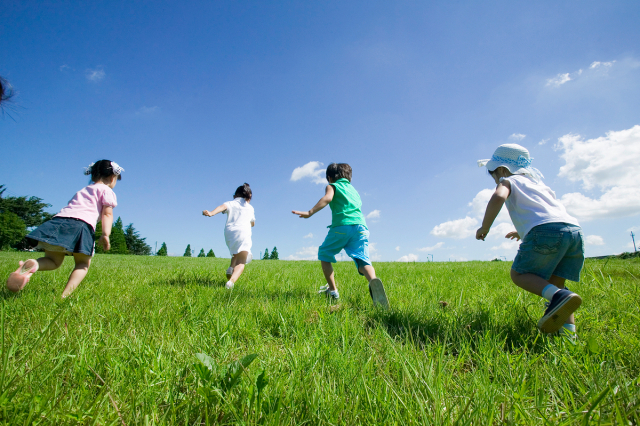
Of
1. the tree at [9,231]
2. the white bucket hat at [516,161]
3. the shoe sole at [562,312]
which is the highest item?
the tree at [9,231]

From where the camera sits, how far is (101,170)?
13.5 ft

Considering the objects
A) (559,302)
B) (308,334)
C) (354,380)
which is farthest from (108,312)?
(559,302)

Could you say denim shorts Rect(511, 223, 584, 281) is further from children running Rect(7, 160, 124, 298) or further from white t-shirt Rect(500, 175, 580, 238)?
children running Rect(7, 160, 124, 298)

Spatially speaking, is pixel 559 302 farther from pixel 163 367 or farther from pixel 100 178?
pixel 100 178

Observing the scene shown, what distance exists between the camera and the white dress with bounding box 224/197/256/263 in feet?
18.0

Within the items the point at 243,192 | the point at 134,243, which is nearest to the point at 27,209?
the point at 134,243

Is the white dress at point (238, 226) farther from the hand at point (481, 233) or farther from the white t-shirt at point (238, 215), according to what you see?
the hand at point (481, 233)

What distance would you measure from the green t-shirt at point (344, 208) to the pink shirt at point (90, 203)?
9.70ft

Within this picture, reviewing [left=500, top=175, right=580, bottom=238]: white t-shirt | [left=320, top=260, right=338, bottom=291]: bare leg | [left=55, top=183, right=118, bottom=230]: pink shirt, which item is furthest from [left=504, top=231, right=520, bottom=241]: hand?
[left=55, top=183, right=118, bottom=230]: pink shirt

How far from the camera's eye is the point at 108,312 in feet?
8.40

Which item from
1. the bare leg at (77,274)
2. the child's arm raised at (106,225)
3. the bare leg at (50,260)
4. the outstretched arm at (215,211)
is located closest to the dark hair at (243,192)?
the outstretched arm at (215,211)

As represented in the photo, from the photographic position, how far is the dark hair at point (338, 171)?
15.4ft

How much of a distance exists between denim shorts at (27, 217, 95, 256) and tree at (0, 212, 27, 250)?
48915 millimetres

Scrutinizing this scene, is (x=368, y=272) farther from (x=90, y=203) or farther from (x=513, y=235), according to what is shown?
(x=90, y=203)
